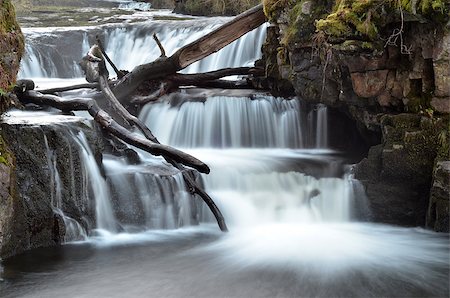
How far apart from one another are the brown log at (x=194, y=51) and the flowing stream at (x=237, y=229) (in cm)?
63

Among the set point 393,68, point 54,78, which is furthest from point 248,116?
point 54,78

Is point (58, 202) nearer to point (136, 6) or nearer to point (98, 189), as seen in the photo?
point (98, 189)

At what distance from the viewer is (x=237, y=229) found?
6605mm

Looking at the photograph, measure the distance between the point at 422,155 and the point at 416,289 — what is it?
7.36 feet

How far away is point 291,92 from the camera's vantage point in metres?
9.50

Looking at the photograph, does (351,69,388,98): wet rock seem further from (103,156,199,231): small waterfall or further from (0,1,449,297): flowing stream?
(103,156,199,231): small waterfall

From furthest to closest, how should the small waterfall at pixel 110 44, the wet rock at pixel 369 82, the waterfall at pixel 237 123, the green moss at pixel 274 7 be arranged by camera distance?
the small waterfall at pixel 110 44 < the waterfall at pixel 237 123 < the green moss at pixel 274 7 < the wet rock at pixel 369 82

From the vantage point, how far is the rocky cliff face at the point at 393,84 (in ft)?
19.3

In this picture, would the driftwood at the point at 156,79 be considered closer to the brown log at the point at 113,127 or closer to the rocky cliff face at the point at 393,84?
the brown log at the point at 113,127

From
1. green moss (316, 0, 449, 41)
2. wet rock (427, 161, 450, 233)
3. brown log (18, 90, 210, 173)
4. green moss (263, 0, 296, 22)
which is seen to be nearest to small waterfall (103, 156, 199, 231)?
brown log (18, 90, 210, 173)

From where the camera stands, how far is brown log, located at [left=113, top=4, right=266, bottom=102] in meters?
8.84

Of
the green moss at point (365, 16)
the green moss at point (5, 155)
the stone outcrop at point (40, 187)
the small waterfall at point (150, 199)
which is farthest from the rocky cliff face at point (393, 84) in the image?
the green moss at point (5, 155)

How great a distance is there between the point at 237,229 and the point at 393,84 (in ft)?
9.53

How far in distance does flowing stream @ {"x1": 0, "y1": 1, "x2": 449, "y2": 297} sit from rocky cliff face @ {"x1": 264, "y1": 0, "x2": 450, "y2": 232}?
0.41 meters
